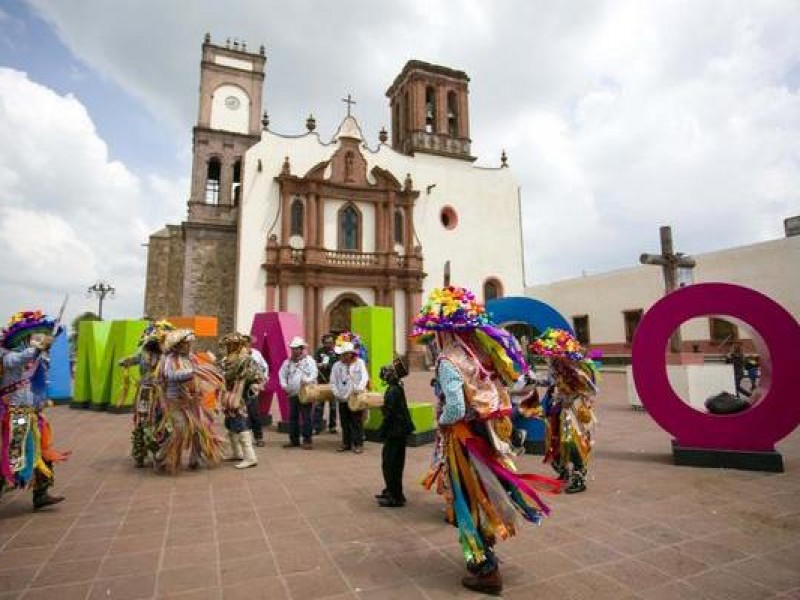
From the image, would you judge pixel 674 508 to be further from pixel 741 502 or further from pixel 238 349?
pixel 238 349

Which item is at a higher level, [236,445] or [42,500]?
[236,445]

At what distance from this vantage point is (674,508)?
4074 millimetres

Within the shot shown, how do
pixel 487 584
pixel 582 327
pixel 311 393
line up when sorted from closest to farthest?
pixel 487 584 → pixel 311 393 → pixel 582 327

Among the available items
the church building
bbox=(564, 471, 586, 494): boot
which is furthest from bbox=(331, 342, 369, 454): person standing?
the church building

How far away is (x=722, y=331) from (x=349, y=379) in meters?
18.0

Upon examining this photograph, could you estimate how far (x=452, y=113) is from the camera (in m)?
26.1

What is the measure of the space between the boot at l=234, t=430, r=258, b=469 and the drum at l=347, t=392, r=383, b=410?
1355 mm

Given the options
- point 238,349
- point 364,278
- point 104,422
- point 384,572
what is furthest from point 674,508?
point 364,278

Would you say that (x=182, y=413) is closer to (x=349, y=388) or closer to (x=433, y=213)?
(x=349, y=388)

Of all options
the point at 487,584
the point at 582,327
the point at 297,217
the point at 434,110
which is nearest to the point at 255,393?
the point at 487,584

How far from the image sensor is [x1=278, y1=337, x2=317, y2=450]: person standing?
7039 millimetres

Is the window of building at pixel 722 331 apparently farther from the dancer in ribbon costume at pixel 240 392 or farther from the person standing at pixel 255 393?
the dancer in ribbon costume at pixel 240 392

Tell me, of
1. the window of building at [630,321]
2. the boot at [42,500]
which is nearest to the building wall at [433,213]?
the window of building at [630,321]

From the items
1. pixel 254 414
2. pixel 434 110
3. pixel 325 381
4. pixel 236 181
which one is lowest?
pixel 254 414
